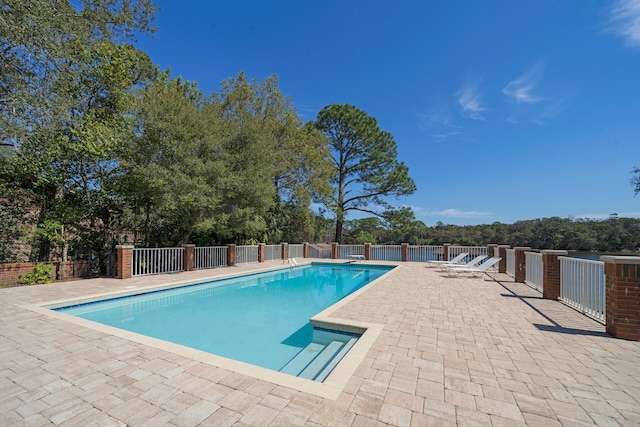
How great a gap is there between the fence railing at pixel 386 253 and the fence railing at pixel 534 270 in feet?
26.2

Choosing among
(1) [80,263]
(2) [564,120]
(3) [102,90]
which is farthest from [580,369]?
(2) [564,120]

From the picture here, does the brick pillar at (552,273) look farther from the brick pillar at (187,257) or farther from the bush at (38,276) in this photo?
the bush at (38,276)

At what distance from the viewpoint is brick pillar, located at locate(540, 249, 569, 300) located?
5.91 metres

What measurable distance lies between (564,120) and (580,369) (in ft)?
54.5

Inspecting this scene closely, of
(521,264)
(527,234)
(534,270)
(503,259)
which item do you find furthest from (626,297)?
(527,234)

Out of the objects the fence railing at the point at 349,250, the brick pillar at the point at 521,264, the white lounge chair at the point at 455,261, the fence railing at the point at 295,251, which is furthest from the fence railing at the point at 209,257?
the brick pillar at the point at 521,264

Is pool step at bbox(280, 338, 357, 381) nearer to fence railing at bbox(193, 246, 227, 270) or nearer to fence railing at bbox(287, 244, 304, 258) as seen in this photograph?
fence railing at bbox(193, 246, 227, 270)

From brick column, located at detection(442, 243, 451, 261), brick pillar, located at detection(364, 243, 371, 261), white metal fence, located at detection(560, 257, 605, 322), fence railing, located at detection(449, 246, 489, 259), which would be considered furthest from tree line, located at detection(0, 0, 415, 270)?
fence railing, located at detection(449, 246, 489, 259)

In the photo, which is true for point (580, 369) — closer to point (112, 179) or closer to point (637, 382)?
point (637, 382)

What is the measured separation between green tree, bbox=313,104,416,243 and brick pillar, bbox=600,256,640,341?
16.7 m

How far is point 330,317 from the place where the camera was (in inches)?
182

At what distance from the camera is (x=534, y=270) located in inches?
293

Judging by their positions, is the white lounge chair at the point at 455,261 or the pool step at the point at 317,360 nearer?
the pool step at the point at 317,360

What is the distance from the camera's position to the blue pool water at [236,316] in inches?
170
